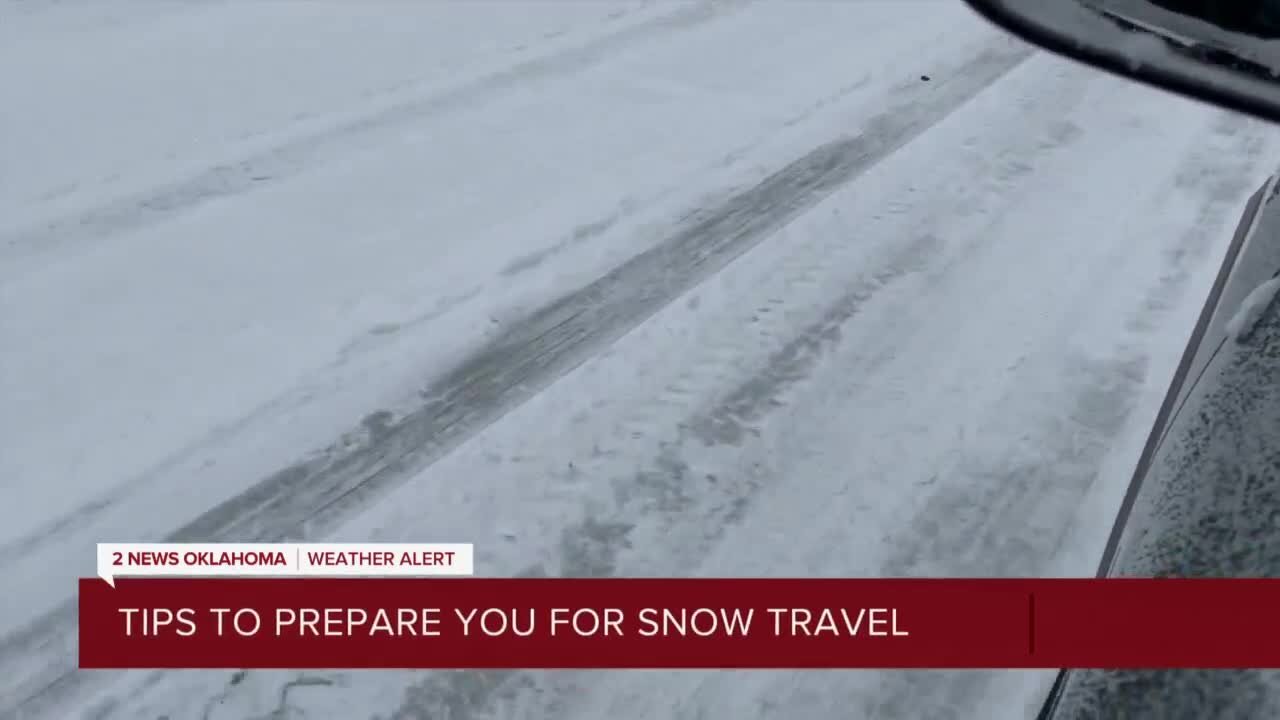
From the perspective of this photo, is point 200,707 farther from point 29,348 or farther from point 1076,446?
point 1076,446

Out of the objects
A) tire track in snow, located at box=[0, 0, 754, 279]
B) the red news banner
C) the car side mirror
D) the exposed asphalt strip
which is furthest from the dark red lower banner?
tire track in snow, located at box=[0, 0, 754, 279]

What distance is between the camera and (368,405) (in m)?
3.28

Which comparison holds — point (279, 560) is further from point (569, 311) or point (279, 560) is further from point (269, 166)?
point (269, 166)

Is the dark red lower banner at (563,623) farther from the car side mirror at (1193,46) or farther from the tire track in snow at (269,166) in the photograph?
the tire track in snow at (269,166)

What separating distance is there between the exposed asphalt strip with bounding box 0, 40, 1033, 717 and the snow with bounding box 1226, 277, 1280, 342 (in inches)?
80.9

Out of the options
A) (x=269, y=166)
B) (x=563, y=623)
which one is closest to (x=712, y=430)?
(x=563, y=623)

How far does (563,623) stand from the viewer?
2.72m

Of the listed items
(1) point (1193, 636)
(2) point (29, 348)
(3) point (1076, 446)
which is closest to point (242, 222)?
(2) point (29, 348)

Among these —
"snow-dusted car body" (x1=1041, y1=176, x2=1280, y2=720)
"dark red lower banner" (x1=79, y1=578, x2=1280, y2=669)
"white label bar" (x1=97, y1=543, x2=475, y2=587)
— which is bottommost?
"dark red lower banner" (x1=79, y1=578, x2=1280, y2=669)

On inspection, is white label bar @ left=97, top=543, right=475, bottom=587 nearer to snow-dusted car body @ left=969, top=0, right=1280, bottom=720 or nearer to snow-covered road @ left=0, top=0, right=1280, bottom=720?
snow-covered road @ left=0, top=0, right=1280, bottom=720

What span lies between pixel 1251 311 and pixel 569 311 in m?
2.44

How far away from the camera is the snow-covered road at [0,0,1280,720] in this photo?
2869 mm

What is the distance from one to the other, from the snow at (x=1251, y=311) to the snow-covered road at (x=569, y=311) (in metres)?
1.34

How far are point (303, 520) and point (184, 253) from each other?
141 cm
